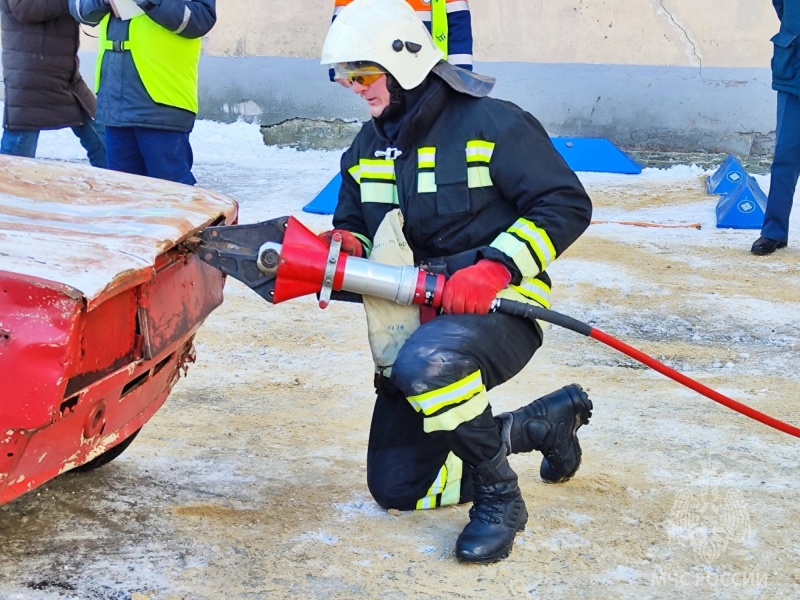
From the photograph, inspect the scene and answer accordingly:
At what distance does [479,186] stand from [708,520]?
116 cm

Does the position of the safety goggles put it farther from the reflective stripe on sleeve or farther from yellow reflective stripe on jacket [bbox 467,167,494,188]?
the reflective stripe on sleeve

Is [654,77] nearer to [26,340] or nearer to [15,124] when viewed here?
[15,124]

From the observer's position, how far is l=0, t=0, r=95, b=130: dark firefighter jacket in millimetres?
6000

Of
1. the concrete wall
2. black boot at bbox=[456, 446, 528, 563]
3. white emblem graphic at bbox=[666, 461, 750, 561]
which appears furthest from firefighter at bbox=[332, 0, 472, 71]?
the concrete wall

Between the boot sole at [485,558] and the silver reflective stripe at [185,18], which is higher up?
the silver reflective stripe at [185,18]

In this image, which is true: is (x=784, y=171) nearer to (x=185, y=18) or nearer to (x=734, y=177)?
(x=734, y=177)

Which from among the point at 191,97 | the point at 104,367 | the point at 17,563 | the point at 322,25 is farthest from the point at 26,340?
the point at 322,25

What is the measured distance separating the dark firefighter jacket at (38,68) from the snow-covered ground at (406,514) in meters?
1.68

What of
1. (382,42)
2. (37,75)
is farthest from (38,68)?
(382,42)

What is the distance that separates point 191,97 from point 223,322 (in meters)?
1.25

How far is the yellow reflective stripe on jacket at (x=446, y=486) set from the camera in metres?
3.07

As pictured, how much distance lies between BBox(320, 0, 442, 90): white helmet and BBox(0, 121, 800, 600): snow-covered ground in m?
1.26

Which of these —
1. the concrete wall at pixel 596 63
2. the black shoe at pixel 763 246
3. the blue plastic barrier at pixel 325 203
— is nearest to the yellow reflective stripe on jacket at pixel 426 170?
the black shoe at pixel 763 246

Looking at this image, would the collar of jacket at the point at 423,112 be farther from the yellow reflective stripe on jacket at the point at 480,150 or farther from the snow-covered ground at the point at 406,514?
the snow-covered ground at the point at 406,514
